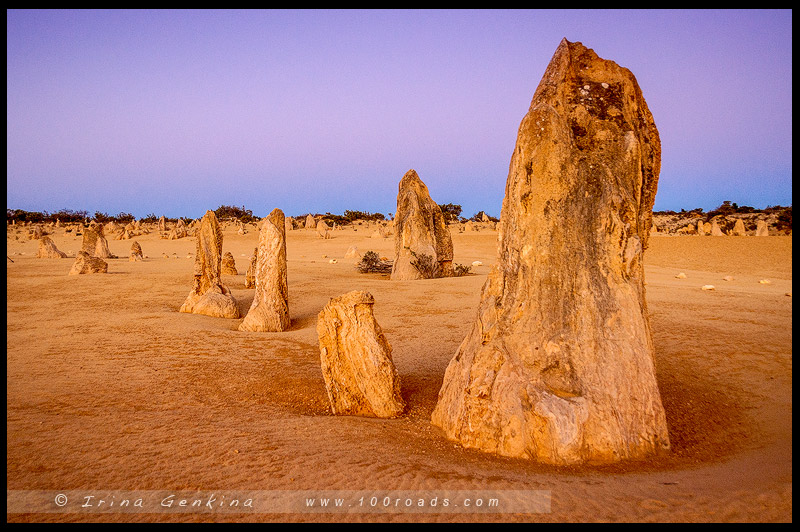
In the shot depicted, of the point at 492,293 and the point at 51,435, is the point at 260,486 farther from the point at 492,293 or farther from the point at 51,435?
the point at 492,293

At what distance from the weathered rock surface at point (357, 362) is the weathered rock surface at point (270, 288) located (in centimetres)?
461

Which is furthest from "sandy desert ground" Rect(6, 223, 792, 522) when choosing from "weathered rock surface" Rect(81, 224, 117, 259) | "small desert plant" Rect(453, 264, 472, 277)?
"weathered rock surface" Rect(81, 224, 117, 259)

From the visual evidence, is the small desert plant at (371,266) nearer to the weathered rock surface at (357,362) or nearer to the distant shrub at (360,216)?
the weathered rock surface at (357,362)

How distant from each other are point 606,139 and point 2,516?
5665 millimetres

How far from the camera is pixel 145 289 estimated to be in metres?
15.1

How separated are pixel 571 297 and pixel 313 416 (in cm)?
284

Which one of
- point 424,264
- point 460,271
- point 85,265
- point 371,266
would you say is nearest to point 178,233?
point 85,265

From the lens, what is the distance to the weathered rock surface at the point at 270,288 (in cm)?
1049

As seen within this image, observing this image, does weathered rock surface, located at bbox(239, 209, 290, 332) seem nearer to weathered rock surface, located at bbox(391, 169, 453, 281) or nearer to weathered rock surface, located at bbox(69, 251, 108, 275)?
weathered rock surface, located at bbox(391, 169, 453, 281)

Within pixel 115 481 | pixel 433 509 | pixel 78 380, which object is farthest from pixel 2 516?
pixel 78 380

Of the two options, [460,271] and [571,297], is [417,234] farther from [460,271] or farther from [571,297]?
[571,297]

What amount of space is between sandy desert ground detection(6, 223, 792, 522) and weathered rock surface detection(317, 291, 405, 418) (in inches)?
10.1

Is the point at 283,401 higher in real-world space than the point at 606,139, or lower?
lower

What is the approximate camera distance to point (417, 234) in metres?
18.4
